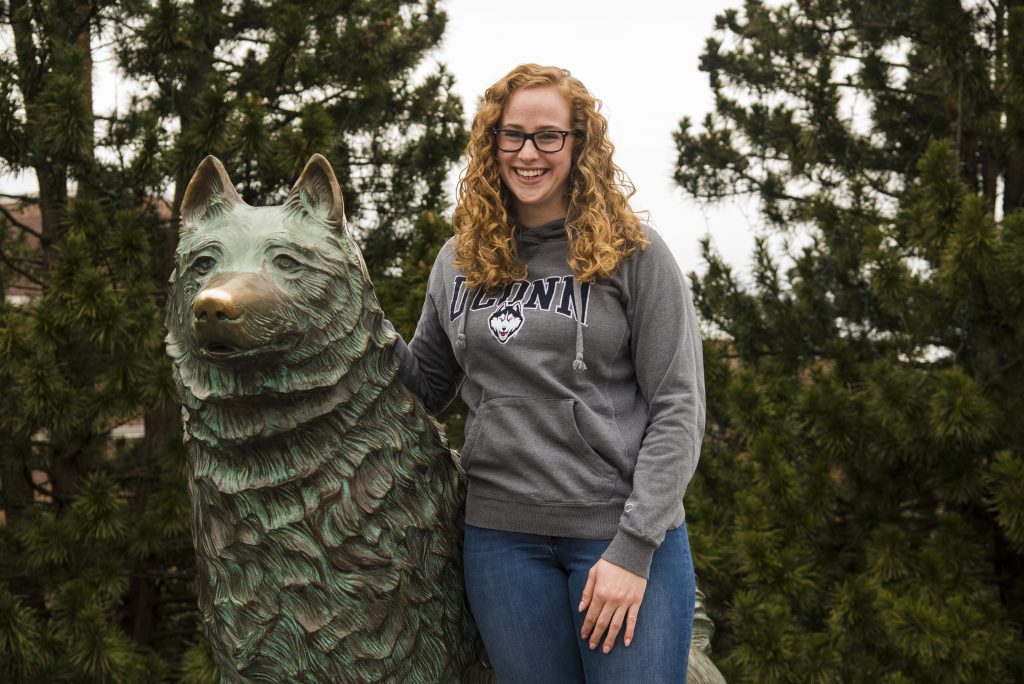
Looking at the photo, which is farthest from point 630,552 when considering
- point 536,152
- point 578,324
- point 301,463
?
point 536,152

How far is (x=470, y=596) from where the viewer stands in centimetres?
234

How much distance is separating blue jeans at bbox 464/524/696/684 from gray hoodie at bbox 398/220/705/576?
0.06m

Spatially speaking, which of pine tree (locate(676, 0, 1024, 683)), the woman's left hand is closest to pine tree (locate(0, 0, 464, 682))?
pine tree (locate(676, 0, 1024, 683))

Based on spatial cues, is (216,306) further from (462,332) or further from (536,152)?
(536,152)

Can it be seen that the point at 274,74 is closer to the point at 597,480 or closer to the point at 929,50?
the point at 929,50

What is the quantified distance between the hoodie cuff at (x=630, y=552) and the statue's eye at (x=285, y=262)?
35.6 inches

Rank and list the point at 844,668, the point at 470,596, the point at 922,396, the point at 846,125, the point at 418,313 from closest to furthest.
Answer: the point at 470,596 < the point at 418,313 < the point at 922,396 < the point at 844,668 < the point at 846,125

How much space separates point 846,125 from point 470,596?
5054 mm

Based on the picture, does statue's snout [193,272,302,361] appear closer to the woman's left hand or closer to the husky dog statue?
the husky dog statue

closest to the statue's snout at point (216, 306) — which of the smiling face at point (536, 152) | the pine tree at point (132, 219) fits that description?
the smiling face at point (536, 152)

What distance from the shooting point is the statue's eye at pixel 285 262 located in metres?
2.19

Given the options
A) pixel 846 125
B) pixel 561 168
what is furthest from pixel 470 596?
pixel 846 125

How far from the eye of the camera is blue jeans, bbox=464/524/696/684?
2131 millimetres

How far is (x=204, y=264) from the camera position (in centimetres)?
220
